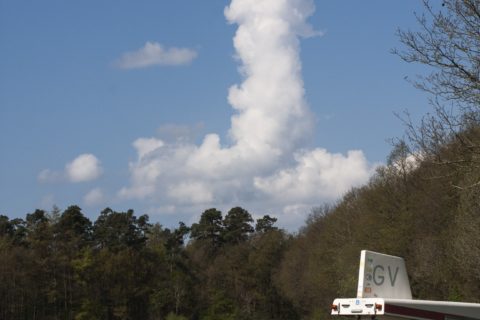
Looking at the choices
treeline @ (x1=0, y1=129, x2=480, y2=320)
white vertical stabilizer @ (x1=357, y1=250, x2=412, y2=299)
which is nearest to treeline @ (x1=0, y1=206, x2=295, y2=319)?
treeline @ (x1=0, y1=129, x2=480, y2=320)

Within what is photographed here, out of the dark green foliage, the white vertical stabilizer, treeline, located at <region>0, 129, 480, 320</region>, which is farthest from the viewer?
the dark green foliage

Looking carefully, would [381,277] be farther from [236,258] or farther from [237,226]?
[237,226]

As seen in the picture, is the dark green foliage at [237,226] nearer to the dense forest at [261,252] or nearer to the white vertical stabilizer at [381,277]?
the dense forest at [261,252]

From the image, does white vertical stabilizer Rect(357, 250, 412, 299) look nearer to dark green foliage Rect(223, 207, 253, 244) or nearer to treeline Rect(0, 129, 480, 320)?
treeline Rect(0, 129, 480, 320)

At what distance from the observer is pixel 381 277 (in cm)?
1806

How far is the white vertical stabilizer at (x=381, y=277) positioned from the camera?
17.5 metres

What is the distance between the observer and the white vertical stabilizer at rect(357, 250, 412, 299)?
687 inches

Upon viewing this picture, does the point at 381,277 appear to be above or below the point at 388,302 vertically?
above

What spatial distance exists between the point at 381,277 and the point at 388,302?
164 centimetres

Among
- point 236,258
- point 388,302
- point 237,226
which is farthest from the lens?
point 237,226

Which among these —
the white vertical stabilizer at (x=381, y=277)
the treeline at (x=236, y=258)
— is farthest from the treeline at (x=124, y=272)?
the white vertical stabilizer at (x=381, y=277)

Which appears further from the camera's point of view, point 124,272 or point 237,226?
point 237,226

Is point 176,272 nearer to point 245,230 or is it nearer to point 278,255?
point 278,255

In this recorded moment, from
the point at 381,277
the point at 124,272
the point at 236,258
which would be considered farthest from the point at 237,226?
the point at 381,277
